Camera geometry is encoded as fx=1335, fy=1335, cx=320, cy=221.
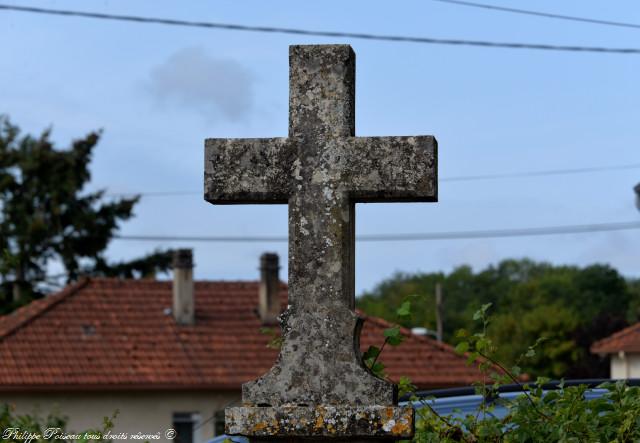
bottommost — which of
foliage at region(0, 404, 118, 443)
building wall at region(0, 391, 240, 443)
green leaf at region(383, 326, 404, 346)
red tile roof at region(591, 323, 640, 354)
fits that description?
building wall at region(0, 391, 240, 443)

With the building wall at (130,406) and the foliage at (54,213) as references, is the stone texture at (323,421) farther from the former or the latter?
the foliage at (54,213)

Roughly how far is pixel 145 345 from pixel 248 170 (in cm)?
2920

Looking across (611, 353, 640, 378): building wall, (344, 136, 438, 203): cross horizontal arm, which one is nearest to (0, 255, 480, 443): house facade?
(611, 353, 640, 378): building wall

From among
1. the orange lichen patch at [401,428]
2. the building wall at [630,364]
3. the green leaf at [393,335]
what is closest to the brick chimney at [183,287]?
the building wall at [630,364]

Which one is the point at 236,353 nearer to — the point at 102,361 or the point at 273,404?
the point at 102,361

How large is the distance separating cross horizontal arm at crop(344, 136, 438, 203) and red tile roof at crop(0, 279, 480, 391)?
2601cm

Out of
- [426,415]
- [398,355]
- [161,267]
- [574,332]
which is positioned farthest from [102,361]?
[574,332]

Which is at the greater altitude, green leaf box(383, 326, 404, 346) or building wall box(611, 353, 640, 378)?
green leaf box(383, 326, 404, 346)

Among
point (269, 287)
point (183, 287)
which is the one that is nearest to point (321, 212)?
point (183, 287)

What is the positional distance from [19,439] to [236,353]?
27431 mm

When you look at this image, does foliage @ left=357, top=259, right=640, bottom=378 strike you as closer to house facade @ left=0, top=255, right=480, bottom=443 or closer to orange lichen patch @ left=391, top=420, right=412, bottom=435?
house facade @ left=0, top=255, right=480, bottom=443

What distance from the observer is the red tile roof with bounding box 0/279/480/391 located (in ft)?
105

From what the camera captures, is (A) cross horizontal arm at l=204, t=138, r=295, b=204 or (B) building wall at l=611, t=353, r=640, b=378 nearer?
(A) cross horizontal arm at l=204, t=138, r=295, b=204

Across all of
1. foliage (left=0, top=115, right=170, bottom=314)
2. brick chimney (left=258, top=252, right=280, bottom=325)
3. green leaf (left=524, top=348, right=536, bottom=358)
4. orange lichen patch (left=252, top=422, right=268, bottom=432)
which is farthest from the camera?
foliage (left=0, top=115, right=170, bottom=314)
